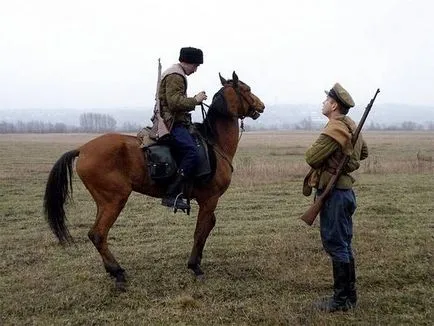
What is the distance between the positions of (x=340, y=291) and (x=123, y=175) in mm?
3359

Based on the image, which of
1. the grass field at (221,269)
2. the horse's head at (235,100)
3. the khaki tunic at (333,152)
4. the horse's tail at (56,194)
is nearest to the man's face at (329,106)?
the khaki tunic at (333,152)

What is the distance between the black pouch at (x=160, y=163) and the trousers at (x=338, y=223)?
2.25 m

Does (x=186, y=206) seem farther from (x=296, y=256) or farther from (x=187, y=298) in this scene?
(x=296, y=256)

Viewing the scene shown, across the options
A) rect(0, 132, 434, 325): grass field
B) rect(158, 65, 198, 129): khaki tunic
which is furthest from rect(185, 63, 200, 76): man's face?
rect(0, 132, 434, 325): grass field

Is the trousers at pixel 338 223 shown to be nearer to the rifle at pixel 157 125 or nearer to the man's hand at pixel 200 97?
the man's hand at pixel 200 97

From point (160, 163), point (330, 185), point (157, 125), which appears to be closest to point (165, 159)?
point (160, 163)

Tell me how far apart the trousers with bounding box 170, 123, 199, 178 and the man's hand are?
45 centimetres

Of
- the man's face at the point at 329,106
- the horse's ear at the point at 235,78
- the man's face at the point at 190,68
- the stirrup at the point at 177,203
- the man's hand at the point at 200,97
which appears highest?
the man's face at the point at 190,68

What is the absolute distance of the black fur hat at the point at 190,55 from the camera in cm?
684

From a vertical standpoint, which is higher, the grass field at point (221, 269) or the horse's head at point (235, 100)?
the horse's head at point (235, 100)

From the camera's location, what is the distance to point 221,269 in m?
7.42

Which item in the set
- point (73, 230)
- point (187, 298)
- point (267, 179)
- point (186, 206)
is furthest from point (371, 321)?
point (267, 179)

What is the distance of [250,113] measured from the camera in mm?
7543

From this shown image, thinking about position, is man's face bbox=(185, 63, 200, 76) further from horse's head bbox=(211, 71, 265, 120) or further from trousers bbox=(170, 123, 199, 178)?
trousers bbox=(170, 123, 199, 178)
